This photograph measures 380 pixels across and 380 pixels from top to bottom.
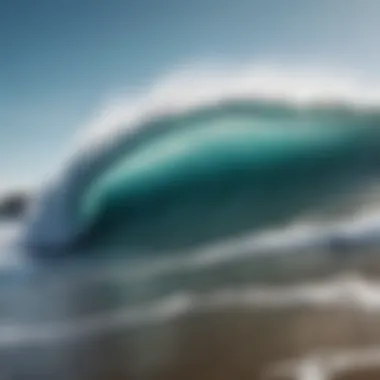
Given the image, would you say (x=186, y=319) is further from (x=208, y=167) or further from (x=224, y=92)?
(x=224, y=92)

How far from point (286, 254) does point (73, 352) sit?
0.41 meters

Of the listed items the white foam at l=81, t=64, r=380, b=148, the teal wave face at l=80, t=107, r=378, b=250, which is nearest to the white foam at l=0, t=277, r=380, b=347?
the teal wave face at l=80, t=107, r=378, b=250

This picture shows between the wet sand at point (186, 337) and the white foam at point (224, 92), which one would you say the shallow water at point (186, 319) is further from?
the white foam at point (224, 92)

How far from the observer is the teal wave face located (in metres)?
1.33

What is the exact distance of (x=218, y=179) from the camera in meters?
1.33

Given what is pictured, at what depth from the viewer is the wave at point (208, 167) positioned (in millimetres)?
1324

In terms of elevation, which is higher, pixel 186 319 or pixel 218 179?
pixel 218 179

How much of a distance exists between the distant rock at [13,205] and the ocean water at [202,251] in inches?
0.7

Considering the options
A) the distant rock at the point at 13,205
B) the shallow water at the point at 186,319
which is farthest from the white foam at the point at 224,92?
the shallow water at the point at 186,319

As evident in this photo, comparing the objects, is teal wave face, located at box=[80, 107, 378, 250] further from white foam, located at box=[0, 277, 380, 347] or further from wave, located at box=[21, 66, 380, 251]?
white foam, located at box=[0, 277, 380, 347]

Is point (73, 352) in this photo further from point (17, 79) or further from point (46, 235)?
point (17, 79)

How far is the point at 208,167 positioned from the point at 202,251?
0.49 feet

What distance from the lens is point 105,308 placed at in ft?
4.31

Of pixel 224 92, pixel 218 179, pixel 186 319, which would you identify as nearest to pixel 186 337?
pixel 186 319
